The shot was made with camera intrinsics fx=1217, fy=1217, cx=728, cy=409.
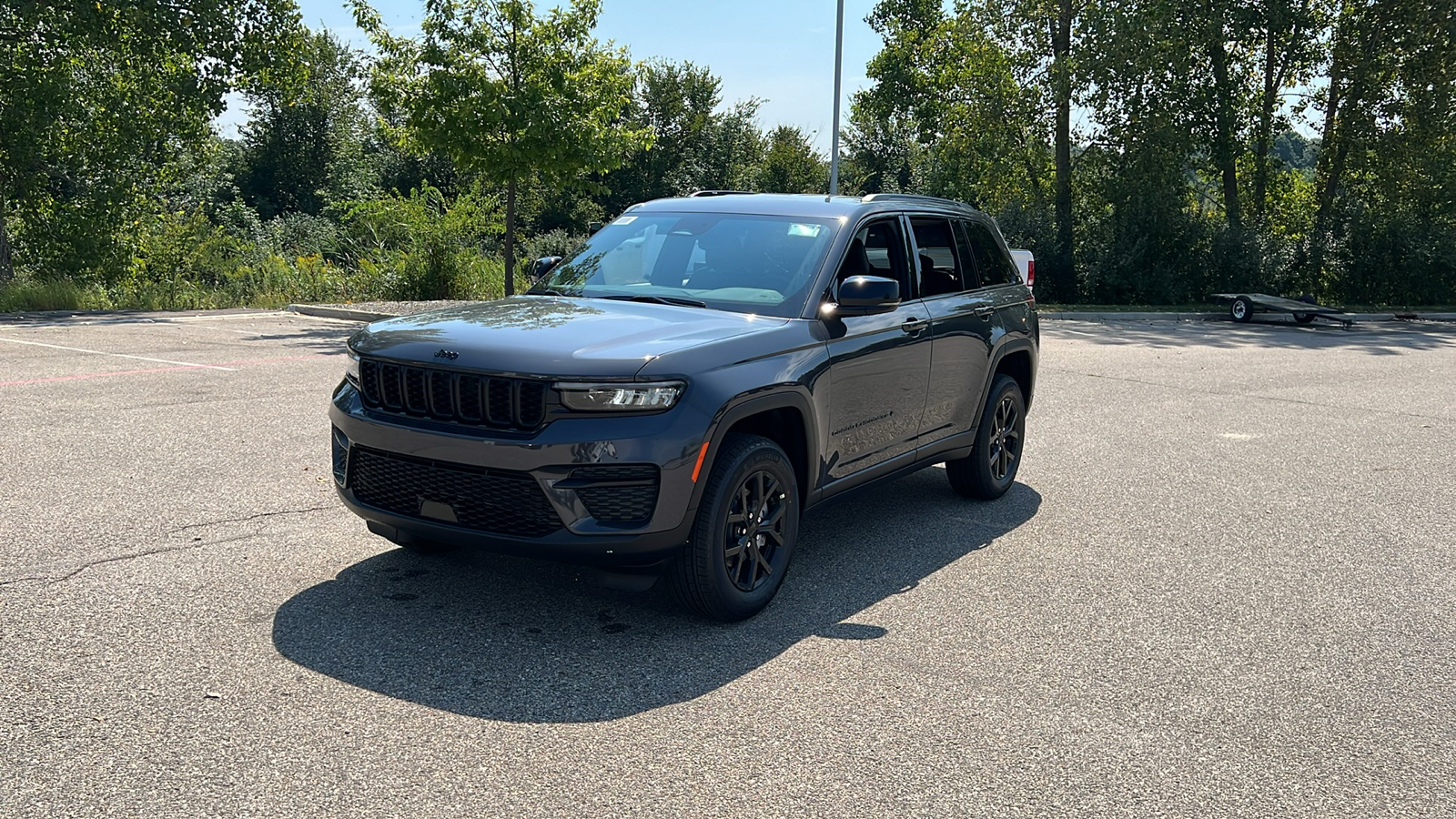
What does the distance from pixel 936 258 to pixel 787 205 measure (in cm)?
100

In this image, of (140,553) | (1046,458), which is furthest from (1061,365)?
(140,553)

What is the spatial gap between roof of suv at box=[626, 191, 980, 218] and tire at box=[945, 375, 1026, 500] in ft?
4.10

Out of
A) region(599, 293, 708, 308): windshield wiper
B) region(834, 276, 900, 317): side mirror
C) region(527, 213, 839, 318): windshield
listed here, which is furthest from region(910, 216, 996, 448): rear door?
region(599, 293, 708, 308): windshield wiper

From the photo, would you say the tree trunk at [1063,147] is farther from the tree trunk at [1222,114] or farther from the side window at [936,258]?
the side window at [936,258]

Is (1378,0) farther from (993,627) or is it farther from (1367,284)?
(993,627)

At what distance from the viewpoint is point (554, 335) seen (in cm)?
478

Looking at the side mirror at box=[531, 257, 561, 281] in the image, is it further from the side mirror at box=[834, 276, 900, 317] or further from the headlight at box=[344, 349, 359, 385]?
the side mirror at box=[834, 276, 900, 317]

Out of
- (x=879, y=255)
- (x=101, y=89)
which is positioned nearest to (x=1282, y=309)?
(x=879, y=255)

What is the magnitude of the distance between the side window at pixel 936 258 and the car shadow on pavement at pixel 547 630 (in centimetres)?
143

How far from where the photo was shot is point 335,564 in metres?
5.56

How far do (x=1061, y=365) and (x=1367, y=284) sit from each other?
2195 centimetres

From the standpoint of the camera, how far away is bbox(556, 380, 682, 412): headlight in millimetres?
4434

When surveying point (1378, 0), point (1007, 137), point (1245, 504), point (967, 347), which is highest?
point (1378, 0)

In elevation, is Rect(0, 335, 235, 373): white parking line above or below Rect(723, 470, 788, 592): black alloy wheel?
below
